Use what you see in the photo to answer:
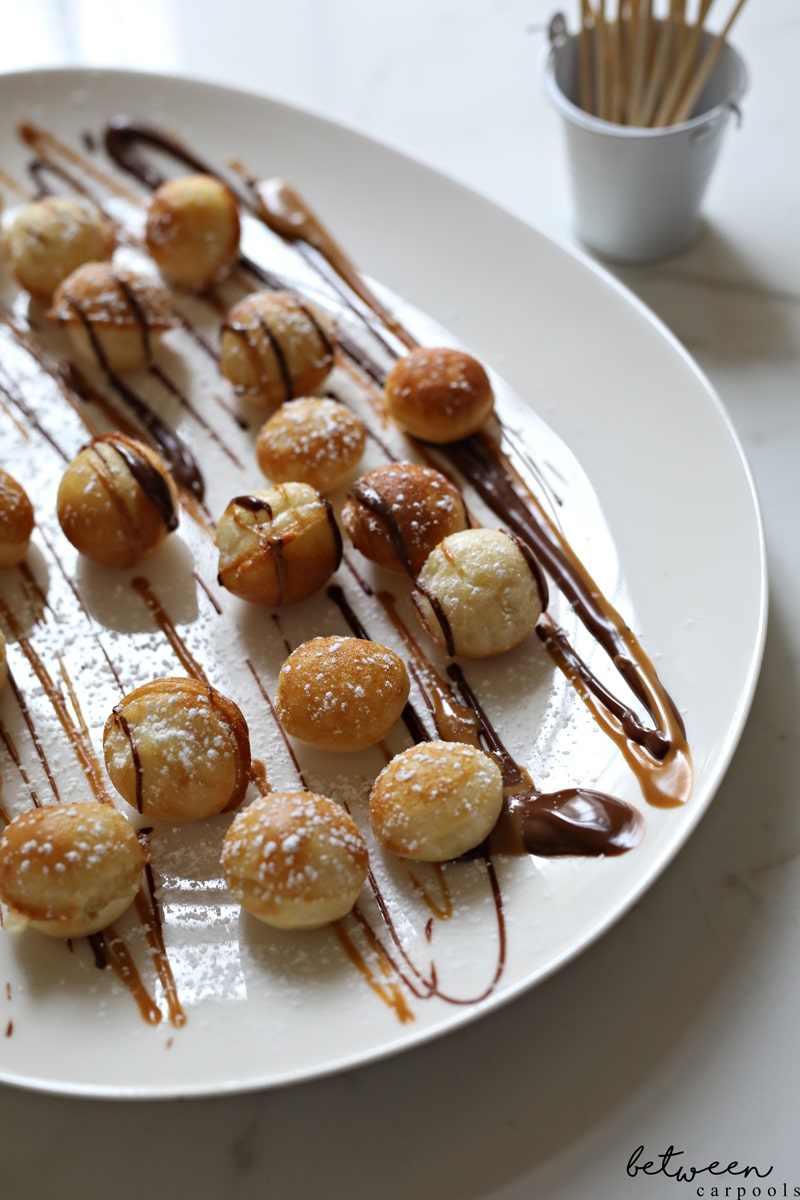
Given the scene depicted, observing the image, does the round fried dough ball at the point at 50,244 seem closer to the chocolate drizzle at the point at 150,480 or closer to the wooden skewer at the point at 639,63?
the chocolate drizzle at the point at 150,480

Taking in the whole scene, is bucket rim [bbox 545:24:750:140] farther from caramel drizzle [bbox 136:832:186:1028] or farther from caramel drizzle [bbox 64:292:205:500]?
caramel drizzle [bbox 136:832:186:1028]

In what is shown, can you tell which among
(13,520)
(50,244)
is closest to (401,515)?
(13,520)

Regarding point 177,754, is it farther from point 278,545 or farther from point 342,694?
point 278,545

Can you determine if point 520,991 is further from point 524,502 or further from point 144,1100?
point 524,502

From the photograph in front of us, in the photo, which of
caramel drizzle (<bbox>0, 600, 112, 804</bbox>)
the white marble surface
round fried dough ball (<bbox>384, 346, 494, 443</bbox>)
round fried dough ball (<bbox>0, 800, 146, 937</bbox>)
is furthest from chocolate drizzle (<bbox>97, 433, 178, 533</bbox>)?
the white marble surface

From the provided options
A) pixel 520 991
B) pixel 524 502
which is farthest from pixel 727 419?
pixel 520 991

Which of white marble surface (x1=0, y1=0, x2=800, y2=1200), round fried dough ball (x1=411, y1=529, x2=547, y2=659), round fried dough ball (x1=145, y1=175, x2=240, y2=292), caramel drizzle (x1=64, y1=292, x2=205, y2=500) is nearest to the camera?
white marble surface (x1=0, y1=0, x2=800, y2=1200)

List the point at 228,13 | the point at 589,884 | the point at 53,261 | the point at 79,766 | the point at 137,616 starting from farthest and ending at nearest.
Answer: the point at 228,13, the point at 53,261, the point at 137,616, the point at 79,766, the point at 589,884
